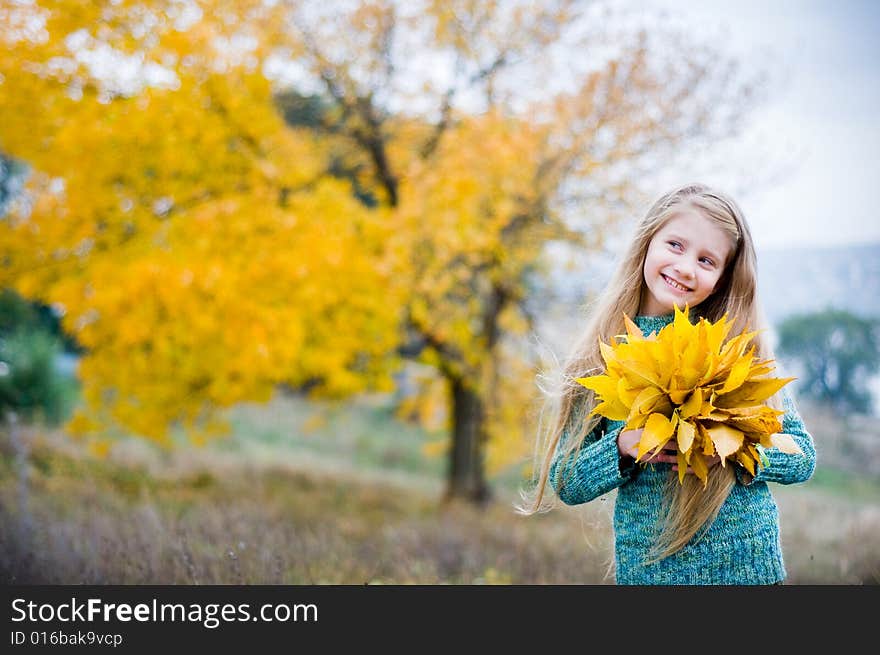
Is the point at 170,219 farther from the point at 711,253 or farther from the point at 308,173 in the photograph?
the point at 711,253

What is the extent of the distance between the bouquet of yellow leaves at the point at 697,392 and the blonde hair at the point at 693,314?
19 centimetres

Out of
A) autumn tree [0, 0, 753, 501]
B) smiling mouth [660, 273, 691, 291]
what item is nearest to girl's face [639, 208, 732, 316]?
smiling mouth [660, 273, 691, 291]

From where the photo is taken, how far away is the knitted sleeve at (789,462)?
78.4 inches

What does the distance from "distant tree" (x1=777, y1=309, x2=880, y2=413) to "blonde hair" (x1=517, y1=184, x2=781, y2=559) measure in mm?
6431

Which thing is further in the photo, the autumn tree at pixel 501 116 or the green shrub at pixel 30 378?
the green shrub at pixel 30 378

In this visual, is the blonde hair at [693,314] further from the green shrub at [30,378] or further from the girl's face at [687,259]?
the green shrub at [30,378]

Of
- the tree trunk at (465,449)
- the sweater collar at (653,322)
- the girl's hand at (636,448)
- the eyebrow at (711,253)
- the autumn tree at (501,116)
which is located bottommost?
the girl's hand at (636,448)

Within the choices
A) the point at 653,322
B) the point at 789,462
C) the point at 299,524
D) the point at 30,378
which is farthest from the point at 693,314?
the point at 30,378

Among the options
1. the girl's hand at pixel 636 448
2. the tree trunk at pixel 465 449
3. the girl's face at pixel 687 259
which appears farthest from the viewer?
the tree trunk at pixel 465 449

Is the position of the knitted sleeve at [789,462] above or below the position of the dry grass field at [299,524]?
below

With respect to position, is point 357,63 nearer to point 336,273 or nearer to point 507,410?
point 336,273

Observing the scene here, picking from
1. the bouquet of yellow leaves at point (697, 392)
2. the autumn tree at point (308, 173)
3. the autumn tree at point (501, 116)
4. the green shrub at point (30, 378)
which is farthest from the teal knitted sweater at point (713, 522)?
the green shrub at point (30, 378)

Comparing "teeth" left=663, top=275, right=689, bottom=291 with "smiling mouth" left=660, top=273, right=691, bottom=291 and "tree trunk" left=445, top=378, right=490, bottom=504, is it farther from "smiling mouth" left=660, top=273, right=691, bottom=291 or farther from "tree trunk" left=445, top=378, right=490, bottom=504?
"tree trunk" left=445, top=378, right=490, bottom=504
